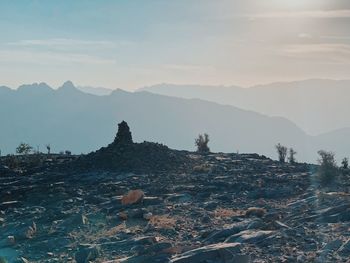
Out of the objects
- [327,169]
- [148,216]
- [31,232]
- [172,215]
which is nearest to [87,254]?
[31,232]

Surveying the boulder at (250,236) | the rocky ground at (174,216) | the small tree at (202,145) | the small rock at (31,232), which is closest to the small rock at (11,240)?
the rocky ground at (174,216)

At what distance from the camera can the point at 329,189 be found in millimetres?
25016

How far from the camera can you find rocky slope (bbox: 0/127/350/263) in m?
15.9

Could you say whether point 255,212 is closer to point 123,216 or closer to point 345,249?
point 123,216

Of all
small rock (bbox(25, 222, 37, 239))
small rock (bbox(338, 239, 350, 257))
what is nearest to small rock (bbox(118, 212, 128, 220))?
small rock (bbox(25, 222, 37, 239))

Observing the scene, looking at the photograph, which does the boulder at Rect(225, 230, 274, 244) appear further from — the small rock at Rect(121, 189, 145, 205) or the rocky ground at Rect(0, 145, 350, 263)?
the small rock at Rect(121, 189, 145, 205)

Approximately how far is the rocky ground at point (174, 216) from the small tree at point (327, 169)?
61 cm

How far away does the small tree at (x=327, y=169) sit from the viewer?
2775 centimetres

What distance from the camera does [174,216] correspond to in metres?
20.8

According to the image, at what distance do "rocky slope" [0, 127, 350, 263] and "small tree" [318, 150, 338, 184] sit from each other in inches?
26.7

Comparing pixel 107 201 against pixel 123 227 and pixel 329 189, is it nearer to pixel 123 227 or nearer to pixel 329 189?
pixel 123 227

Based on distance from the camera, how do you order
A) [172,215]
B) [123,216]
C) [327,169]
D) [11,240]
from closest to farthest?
[11,240] < [123,216] < [172,215] < [327,169]

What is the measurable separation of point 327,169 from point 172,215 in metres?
11.3

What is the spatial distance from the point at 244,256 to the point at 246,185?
12.3m
